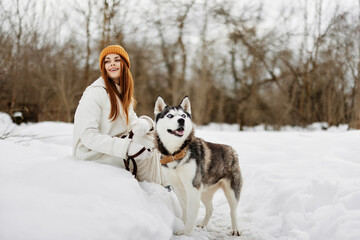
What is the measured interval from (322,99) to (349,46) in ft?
12.3

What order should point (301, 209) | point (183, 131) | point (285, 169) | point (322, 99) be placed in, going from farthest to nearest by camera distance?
point (322, 99) < point (285, 169) < point (301, 209) < point (183, 131)

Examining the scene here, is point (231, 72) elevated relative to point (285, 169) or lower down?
elevated

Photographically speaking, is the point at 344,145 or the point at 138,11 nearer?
the point at 344,145

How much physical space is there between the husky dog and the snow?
160 mm

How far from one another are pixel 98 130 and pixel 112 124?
22 cm

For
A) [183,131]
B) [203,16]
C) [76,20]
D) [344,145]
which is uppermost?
[203,16]

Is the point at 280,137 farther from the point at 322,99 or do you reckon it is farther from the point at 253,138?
the point at 322,99

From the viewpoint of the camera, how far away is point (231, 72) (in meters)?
16.6

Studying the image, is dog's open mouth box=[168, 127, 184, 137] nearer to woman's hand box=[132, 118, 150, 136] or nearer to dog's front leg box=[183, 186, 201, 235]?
woman's hand box=[132, 118, 150, 136]

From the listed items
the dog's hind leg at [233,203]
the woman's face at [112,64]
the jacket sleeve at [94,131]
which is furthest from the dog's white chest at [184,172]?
the woman's face at [112,64]

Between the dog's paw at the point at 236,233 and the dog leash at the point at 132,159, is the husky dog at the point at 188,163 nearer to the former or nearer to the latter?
the dog's paw at the point at 236,233

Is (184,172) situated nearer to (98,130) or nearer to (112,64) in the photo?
(98,130)

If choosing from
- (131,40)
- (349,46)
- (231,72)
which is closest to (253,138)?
(349,46)

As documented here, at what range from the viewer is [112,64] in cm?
322
